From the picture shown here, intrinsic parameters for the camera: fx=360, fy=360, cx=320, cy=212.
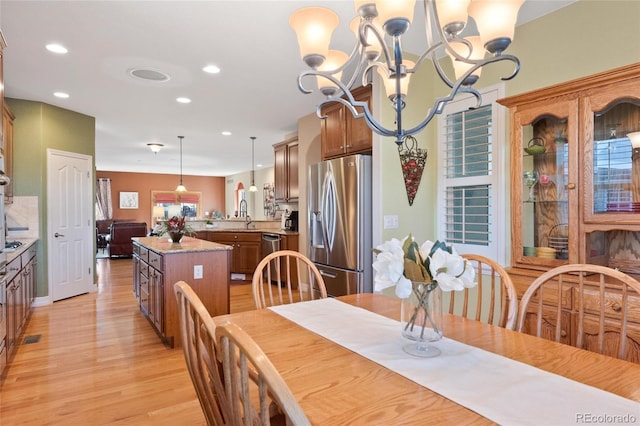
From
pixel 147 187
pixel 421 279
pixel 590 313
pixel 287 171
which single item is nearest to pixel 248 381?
pixel 421 279

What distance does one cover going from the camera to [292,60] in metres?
3.21

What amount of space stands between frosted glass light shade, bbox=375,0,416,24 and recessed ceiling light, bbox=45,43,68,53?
2.85 meters

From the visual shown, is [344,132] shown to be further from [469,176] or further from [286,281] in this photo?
[286,281]

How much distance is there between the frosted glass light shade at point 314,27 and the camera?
1470mm

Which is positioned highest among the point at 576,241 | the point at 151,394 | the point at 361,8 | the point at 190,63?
the point at 190,63

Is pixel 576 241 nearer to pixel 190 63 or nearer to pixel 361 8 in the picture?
pixel 361 8

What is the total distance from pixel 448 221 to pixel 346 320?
80.7 inches

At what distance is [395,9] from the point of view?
1.30 meters

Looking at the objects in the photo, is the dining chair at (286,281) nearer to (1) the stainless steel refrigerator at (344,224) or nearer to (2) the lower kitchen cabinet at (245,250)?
(1) the stainless steel refrigerator at (344,224)

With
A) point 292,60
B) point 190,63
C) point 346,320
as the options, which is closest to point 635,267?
point 346,320

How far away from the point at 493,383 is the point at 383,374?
0.29 m

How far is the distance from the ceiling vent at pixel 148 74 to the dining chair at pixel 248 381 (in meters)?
3.43

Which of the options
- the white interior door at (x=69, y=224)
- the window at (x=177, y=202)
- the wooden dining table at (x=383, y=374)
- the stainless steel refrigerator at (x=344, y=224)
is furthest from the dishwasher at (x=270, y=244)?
the window at (x=177, y=202)

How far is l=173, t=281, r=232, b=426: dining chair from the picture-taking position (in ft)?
2.87
